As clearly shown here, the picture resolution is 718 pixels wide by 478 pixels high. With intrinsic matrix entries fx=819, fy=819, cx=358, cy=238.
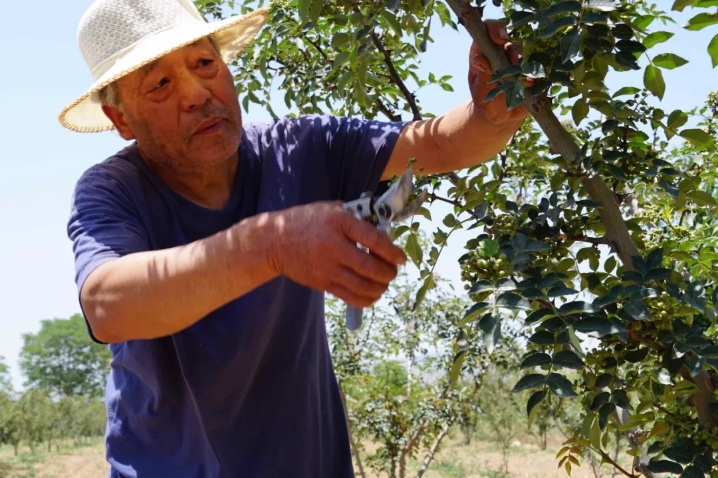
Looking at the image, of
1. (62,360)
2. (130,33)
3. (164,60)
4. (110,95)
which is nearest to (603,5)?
(164,60)

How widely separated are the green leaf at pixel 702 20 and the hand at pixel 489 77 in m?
0.32

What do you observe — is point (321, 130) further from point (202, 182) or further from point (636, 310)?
point (636, 310)

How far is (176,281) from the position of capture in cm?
134

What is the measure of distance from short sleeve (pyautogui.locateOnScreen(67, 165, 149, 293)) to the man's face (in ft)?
0.52

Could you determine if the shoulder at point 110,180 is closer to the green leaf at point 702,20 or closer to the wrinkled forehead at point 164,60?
the wrinkled forehead at point 164,60

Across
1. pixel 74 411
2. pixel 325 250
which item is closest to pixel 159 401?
pixel 325 250

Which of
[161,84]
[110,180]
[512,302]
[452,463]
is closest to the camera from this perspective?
[512,302]

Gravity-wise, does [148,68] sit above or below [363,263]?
above

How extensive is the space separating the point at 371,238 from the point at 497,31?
2.45 ft

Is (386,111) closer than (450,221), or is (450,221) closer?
(450,221)

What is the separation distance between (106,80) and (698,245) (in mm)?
1443

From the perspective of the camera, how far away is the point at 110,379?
2.17m

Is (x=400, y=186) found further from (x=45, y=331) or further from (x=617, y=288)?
(x=45, y=331)

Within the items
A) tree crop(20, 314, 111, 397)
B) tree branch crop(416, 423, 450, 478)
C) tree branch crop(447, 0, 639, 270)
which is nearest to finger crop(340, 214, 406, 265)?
tree branch crop(447, 0, 639, 270)
